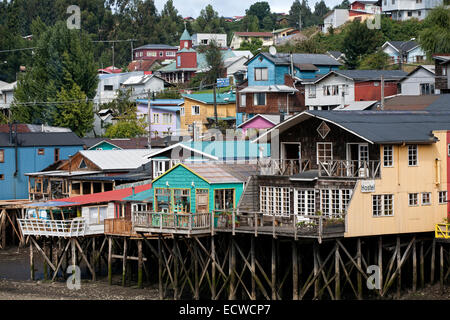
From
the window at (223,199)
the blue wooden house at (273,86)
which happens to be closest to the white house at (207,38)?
the blue wooden house at (273,86)

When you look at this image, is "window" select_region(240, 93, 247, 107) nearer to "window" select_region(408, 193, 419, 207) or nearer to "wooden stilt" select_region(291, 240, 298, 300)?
"window" select_region(408, 193, 419, 207)

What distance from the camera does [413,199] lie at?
140 ft

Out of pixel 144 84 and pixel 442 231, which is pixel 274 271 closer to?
pixel 442 231

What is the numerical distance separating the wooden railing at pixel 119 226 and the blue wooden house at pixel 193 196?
6.49 feet

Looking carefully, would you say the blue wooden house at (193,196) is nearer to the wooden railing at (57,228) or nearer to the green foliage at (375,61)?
the wooden railing at (57,228)

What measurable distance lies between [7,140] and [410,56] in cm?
4733

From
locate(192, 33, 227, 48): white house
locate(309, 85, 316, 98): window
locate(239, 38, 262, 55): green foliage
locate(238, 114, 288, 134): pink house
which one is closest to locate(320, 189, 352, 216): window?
locate(238, 114, 288, 134): pink house

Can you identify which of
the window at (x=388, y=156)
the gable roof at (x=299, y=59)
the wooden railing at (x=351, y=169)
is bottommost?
the wooden railing at (x=351, y=169)

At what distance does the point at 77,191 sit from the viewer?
63.9 metres

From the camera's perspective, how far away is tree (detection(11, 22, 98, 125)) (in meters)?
97.2

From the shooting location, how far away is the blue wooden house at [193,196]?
146 ft
